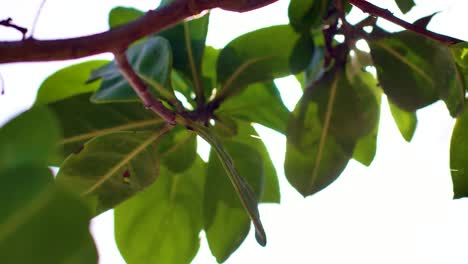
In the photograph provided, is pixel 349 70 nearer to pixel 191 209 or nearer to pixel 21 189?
pixel 191 209

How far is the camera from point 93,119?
73 centimetres

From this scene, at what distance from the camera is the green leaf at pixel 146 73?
2.18ft

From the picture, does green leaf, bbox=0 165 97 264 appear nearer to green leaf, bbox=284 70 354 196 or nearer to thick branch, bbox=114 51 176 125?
thick branch, bbox=114 51 176 125

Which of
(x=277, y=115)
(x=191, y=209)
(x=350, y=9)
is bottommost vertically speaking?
(x=191, y=209)

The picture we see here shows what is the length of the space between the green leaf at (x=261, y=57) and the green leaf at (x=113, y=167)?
106mm

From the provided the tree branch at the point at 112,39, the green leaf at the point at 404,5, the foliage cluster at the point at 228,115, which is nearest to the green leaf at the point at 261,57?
the foliage cluster at the point at 228,115

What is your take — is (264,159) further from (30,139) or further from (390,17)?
(30,139)

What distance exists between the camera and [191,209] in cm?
83

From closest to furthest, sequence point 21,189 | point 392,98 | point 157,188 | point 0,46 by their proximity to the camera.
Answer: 1. point 21,189
2. point 0,46
3. point 392,98
4. point 157,188

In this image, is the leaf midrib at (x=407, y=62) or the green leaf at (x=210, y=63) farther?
the green leaf at (x=210, y=63)

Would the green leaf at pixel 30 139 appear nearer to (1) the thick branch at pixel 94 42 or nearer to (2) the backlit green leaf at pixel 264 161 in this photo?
(1) the thick branch at pixel 94 42

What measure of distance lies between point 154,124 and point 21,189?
55cm

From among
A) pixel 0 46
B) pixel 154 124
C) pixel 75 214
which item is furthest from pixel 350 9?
pixel 75 214

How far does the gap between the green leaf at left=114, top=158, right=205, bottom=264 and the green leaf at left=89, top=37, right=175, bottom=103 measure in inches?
6.1
